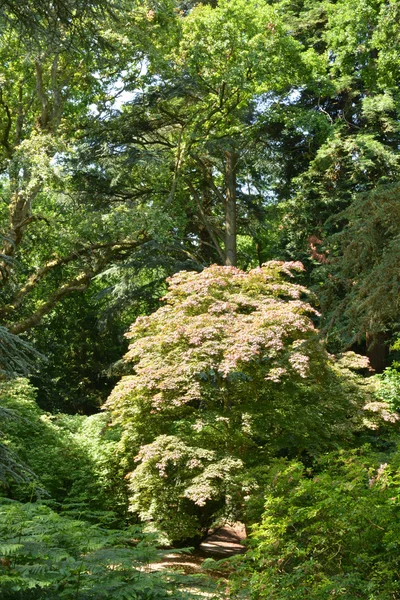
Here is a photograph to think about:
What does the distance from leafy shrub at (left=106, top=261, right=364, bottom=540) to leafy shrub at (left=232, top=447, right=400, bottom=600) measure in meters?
2.92

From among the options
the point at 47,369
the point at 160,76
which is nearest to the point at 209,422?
the point at 160,76

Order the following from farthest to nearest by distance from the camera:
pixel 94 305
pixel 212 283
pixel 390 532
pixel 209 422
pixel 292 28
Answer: pixel 94 305 < pixel 292 28 < pixel 212 283 < pixel 209 422 < pixel 390 532

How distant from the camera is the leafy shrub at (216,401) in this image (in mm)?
8680

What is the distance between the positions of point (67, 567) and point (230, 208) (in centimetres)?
1396

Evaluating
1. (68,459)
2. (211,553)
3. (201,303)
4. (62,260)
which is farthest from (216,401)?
(62,260)

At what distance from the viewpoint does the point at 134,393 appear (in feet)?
31.2

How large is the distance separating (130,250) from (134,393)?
780cm

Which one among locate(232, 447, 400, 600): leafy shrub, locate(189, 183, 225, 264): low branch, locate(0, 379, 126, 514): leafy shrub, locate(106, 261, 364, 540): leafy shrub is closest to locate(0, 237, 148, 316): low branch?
locate(189, 183, 225, 264): low branch

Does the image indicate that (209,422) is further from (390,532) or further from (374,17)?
(374,17)

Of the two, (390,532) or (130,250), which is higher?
(130,250)

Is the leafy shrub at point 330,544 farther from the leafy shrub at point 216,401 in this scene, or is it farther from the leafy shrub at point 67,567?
the leafy shrub at point 216,401

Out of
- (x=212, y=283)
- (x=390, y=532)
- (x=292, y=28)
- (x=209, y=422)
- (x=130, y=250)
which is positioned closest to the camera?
(x=390, y=532)

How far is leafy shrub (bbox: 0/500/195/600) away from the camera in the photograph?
337 centimetres

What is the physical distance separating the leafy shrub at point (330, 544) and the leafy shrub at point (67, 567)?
116 cm
